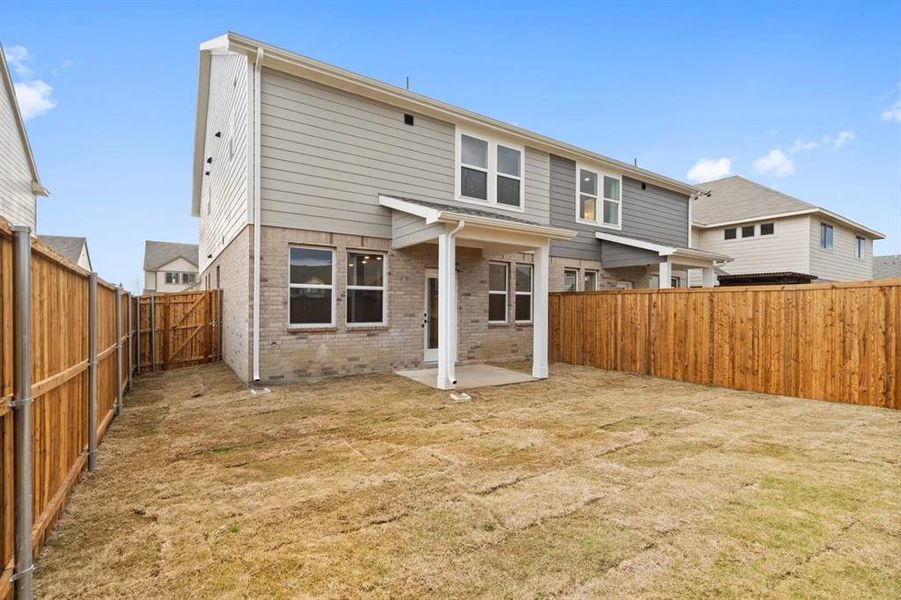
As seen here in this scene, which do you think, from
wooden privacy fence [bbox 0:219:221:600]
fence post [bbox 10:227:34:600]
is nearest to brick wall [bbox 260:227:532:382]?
wooden privacy fence [bbox 0:219:221:600]

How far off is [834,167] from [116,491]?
27599 millimetres

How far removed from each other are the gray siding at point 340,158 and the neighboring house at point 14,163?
8261 millimetres

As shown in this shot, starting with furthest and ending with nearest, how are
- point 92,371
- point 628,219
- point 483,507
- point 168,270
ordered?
1. point 168,270
2. point 628,219
3. point 92,371
4. point 483,507

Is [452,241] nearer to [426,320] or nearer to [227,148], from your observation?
[426,320]

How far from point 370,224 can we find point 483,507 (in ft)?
22.4

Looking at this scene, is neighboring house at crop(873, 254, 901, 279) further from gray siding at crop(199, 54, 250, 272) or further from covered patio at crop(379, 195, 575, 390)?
gray siding at crop(199, 54, 250, 272)

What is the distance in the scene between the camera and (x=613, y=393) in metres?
7.57

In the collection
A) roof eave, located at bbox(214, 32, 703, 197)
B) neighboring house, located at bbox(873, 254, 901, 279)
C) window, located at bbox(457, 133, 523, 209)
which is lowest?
neighboring house, located at bbox(873, 254, 901, 279)

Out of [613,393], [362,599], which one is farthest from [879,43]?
[362,599]

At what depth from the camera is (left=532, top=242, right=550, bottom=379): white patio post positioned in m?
8.75

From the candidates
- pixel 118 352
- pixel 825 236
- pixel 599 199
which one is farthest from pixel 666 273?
pixel 825 236

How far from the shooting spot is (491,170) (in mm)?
10805

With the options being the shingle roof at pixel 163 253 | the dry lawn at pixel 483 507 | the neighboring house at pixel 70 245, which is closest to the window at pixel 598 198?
the dry lawn at pixel 483 507

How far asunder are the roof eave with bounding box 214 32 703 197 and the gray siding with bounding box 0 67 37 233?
28.9 feet
